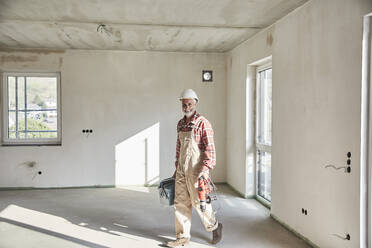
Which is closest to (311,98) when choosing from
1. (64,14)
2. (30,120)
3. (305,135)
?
(305,135)

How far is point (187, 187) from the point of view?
338 centimetres

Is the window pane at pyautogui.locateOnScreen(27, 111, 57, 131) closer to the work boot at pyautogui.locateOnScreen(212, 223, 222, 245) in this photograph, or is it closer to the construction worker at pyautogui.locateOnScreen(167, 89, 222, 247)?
the construction worker at pyautogui.locateOnScreen(167, 89, 222, 247)

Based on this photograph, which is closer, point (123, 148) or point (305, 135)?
point (305, 135)

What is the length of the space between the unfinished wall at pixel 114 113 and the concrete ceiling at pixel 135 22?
0.39 m

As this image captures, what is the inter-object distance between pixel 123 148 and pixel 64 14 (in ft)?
9.34

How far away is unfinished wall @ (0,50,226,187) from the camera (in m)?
5.96

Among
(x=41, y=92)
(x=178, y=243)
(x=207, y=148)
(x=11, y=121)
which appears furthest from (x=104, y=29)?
(x=178, y=243)

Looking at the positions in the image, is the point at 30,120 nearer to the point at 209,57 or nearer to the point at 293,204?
the point at 209,57

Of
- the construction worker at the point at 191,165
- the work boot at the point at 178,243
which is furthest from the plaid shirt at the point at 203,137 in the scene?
the work boot at the point at 178,243

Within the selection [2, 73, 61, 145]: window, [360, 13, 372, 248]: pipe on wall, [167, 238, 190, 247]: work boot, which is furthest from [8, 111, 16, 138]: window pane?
[360, 13, 372, 248]: pipe on wall

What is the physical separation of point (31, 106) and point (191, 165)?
13.1 ft

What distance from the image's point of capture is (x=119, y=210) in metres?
4.70

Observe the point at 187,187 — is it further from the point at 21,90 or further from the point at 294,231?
the point at 21,90

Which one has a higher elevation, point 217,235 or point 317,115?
point 317,115
